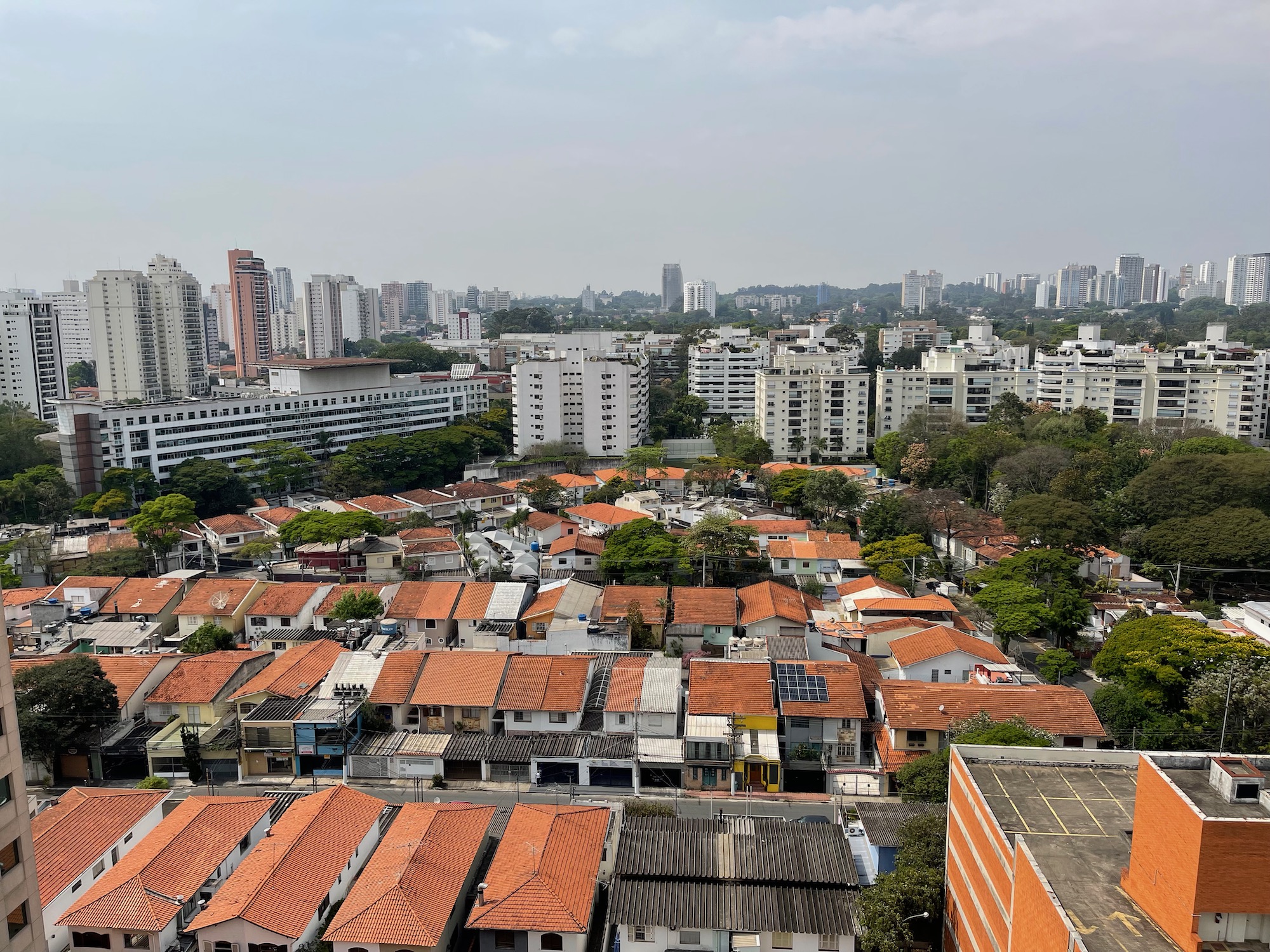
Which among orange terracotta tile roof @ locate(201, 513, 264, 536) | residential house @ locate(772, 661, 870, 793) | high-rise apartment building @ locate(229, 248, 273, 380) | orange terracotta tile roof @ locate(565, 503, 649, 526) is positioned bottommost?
residential house @ locate(772, 661, 870, 793)

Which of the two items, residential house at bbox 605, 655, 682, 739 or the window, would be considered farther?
residential house at bbox 605, 655, 682, 739

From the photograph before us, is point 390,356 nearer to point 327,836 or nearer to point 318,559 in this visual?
point 318,559

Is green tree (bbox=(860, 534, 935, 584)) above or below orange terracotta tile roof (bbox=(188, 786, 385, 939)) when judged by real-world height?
above

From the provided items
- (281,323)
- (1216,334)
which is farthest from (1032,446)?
(281,323)

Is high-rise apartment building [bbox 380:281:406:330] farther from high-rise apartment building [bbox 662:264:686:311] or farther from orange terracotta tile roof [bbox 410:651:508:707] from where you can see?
orange terracotta tile roof [bbox 410:651:508:707]

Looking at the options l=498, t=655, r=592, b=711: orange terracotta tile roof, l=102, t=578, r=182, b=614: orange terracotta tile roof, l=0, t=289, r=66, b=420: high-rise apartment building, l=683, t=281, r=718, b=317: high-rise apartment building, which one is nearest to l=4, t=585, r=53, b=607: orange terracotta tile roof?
l=102, t=578, r=182, b=614: orange terracotta tile roof

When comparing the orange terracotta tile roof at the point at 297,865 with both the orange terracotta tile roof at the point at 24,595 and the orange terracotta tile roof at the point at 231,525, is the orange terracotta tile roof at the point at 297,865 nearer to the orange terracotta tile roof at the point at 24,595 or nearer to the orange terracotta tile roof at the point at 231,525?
the orange terracotta tile roof at the point at 24,595

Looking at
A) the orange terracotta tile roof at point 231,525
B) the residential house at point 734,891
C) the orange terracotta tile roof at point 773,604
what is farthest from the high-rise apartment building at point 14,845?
the orange terracotta tile roof at point 231,525
